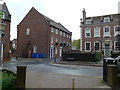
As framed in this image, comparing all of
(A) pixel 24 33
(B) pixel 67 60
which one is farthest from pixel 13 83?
(A) pixel 24 33

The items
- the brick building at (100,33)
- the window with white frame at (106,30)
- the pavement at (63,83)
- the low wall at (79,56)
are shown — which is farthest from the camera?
the window with white frame at (106,30)

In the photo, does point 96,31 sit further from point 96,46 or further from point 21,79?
point 21,79

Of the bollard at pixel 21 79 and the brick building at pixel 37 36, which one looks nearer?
the bollard at pixel 21 79

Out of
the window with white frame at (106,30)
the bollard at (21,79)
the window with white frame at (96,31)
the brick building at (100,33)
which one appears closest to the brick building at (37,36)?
the brick building at (100,33)

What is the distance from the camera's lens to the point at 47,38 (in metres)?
35.0

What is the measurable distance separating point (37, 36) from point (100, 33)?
16.3 meters

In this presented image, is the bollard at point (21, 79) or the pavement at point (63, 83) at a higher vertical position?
the bollard at point (21, 79)

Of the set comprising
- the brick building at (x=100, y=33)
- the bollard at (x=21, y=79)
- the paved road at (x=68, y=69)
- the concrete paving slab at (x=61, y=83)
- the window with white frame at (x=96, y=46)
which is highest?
the brick building at (x=100, y=33)

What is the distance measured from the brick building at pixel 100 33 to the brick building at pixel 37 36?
718 cm

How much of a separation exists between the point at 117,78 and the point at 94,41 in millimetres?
24743

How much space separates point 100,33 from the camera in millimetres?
30484

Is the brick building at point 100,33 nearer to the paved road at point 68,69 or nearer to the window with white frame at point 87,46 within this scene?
the window with white frame at point 87,46

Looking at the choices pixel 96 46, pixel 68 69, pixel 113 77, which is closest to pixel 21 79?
pixel 113 77

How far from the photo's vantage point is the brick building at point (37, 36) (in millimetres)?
Result: 35406
